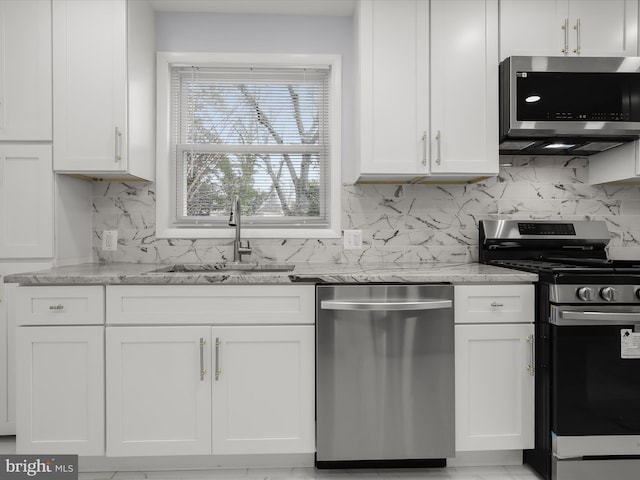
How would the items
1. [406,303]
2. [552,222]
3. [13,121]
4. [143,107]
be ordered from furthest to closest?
[552,222]
[143,107]
[13,121]
[406,303]

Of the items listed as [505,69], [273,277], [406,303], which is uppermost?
[505,69]

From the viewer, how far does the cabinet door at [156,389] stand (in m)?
1.80

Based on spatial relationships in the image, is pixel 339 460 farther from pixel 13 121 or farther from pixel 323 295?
pixel 13 121

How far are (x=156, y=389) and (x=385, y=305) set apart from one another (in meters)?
1.07

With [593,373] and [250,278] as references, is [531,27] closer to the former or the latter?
[593,373]

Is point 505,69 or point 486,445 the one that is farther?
point 505,69

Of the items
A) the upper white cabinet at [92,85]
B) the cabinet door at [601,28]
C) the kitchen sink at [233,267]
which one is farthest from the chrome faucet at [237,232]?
the cabinet door at [601,28]

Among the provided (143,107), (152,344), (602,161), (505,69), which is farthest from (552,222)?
(143,107)

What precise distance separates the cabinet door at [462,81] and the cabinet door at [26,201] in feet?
6.50

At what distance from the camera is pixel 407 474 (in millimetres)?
1892

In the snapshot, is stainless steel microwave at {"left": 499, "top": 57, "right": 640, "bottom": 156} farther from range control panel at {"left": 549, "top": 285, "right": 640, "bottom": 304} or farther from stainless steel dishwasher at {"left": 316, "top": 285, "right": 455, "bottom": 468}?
stainless steel dishwasher at {"left": 316, "top": 285, "right": 455, "bottom": 468}

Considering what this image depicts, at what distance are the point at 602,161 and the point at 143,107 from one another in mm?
2662

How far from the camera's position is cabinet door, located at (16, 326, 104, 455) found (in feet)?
5.87

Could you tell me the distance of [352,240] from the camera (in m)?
2.51
